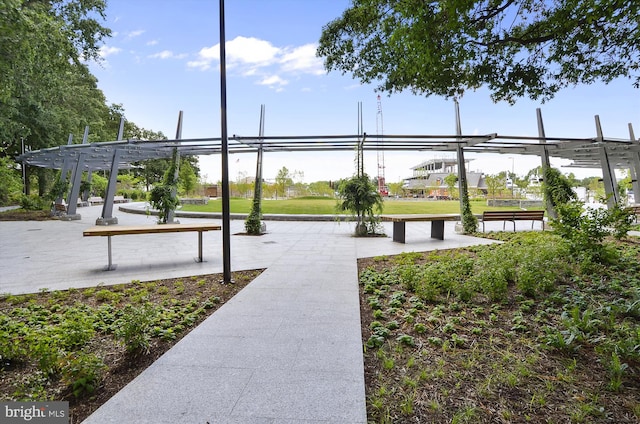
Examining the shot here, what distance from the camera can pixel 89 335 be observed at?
2.78 meters

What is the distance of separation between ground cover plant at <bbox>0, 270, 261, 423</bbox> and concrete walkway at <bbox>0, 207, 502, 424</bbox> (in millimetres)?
→ 225

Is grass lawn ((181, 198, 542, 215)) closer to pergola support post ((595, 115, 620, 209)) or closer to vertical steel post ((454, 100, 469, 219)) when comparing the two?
vertical steel post ((454, 100, 469, 219))

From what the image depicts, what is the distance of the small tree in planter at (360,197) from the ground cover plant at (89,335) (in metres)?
5.94

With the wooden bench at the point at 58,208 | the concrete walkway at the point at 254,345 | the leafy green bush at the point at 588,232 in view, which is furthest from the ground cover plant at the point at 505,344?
the wooden bench at the point at 58,208

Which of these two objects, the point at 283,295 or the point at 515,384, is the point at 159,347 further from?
the point at 515,384

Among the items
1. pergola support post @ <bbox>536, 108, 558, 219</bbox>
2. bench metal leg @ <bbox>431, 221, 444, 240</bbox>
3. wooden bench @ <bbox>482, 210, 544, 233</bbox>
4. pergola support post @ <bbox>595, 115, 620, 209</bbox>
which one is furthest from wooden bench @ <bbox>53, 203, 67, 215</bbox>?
pergola support post @ <bbox>595, 115, 620, 209</bbox>

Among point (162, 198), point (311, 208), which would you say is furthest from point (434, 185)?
point (162, 198)

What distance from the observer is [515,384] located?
2291 millimetres

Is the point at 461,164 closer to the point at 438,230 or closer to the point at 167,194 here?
the point at 438,230

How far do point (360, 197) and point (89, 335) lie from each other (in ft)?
26.8

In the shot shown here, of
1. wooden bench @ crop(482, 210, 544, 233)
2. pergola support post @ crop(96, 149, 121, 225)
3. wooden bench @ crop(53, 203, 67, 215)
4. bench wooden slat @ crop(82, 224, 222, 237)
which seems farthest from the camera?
wooden bench @ crop(53, 203, 67, 215)

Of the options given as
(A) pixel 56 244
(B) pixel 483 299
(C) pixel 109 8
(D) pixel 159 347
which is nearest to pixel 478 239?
(B) pixel 483 299

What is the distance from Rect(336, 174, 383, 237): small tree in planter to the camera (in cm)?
1005

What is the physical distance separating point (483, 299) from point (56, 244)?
34.3 feet
